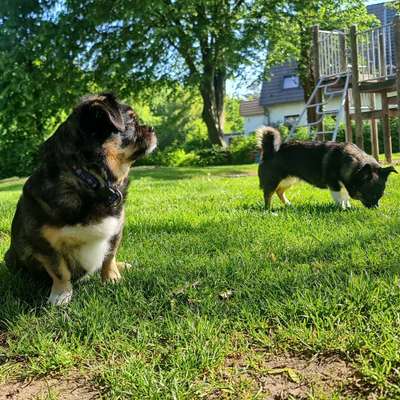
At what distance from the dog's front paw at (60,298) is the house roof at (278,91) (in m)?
36.6

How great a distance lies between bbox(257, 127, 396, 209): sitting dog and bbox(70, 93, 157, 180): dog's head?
11.5 ft

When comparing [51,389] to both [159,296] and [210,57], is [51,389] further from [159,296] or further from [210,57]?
[210,57]

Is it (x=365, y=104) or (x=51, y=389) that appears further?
(x=365, y=104)

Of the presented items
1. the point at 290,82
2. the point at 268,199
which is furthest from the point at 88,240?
the point at 290,82

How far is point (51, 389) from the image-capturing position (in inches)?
85.4

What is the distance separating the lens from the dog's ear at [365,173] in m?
6.02

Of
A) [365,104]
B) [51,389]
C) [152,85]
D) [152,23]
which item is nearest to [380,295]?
[51,389]

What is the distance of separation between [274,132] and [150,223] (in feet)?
7.84

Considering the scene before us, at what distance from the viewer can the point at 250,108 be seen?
1827 inches

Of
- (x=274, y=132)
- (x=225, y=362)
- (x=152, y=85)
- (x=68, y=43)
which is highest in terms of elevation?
(x=68, y=43)

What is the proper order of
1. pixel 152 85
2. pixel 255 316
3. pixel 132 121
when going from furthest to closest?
pixel 152 85 → pixel 132 121 → pixel 255 316

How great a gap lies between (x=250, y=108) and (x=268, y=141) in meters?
40.6

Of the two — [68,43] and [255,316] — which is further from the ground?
[68,43]

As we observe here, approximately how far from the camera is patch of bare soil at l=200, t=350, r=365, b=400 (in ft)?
6.50
